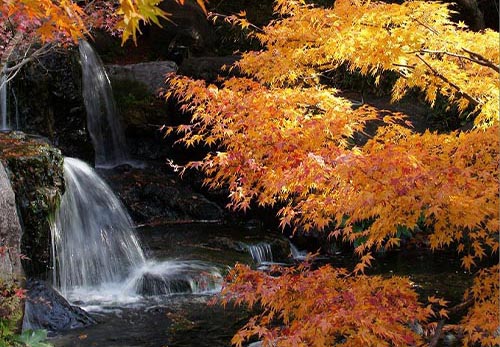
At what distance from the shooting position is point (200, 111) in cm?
506

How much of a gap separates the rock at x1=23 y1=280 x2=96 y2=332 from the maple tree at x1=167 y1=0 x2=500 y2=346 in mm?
2842

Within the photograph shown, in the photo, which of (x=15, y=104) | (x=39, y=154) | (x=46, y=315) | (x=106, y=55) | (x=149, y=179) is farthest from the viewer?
(x=106, y=55)

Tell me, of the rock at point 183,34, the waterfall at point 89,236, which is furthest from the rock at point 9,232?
the rock at point 183,34

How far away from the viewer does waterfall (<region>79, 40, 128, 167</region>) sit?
13.8 metres

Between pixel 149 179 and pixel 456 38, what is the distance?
944 cm

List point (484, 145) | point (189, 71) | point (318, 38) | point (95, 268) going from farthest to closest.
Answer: point (189, 71)
point (95, 268)
point (318, 38)
point (484, 145)

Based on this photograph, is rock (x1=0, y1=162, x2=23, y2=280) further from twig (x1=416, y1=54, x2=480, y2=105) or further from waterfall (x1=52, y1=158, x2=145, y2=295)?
twig (x1=416, y1=54, x2=480, y2=105)

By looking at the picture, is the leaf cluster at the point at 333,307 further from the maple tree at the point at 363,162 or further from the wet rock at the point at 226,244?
the wet rock at the point at 226,244

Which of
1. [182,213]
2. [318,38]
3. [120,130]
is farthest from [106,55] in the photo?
[318,38]

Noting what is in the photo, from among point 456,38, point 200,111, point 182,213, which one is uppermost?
point 456,38

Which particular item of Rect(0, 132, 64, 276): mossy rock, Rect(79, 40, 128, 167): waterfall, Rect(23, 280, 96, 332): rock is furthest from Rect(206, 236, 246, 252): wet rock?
Rect(79, 40, 128, 167): waterfall

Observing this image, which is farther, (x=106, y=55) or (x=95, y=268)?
(x=106, y=55)

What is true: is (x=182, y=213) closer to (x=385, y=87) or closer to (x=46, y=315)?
(x=46, y=315)

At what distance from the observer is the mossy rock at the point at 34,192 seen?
7.39 meters
